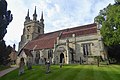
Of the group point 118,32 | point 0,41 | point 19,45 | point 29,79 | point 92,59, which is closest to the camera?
point 29,79

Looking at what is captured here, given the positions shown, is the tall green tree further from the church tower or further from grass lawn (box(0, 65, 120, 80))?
the church tower

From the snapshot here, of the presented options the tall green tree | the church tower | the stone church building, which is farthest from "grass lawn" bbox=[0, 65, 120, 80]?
the church tower

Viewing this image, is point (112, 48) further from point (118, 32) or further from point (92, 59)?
point (118, 32)

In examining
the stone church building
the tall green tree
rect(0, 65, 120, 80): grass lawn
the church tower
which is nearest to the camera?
rect(0, 65, 120, 80): grass lawn

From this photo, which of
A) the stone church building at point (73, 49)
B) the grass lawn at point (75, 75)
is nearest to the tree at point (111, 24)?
the stone church building at point (73, 49)

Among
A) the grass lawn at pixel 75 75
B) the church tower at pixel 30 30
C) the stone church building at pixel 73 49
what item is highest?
the church tower at pixel 30 30

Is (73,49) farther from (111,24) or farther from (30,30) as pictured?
(30,30)

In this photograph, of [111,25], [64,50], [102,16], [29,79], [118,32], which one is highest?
[102,16]

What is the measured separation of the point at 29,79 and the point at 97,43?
2580 cm

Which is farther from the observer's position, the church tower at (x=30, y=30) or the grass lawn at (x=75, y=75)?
the church tower at (x=30, y=30)

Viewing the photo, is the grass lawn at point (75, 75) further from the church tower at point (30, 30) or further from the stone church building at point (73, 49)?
the church tower at point (30, 30)

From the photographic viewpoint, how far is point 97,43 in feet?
125

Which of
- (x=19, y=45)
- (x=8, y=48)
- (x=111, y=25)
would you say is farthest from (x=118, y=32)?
(x=19, y=45)

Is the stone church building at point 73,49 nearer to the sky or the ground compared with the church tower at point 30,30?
nearer to the ground
